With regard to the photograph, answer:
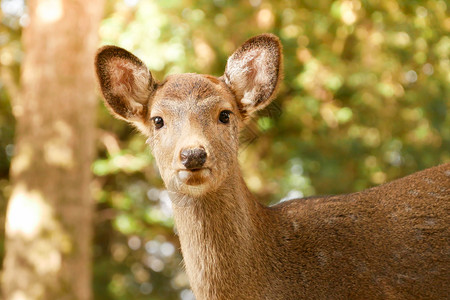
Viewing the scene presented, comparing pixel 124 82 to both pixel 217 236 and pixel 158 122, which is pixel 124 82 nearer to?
pixel 158 122

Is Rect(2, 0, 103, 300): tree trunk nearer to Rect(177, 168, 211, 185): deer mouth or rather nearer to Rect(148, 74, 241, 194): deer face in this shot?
Rect(148, 74, 241, 194): deer face

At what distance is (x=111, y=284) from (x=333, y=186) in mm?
6956

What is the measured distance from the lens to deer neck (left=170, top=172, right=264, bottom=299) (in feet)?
14.4

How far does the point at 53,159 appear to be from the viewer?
10320mm

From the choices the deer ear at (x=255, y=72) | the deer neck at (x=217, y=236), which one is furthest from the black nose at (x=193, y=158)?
the deer ear at (x=255, y=72)

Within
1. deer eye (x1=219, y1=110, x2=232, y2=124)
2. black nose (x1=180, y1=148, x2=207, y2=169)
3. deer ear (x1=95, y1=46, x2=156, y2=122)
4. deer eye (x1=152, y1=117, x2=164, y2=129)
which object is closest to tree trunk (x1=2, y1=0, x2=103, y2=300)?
deer ear (x1=95, y1=46, x2=156, y2=122)

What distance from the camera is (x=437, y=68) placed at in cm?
1425

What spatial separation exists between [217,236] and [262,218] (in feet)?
1.45

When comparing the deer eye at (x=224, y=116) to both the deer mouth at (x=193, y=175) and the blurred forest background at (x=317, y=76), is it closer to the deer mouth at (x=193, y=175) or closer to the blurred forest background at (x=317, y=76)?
the deer mouth at (x=193, y=175)

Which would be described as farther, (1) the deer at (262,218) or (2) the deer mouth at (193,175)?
(1) the deer at (262,218)

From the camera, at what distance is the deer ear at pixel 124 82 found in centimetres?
496

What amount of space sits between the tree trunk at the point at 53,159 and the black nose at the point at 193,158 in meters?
6.41

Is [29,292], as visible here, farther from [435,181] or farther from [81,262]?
[435,181]

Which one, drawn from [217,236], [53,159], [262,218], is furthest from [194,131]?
[53,159]
